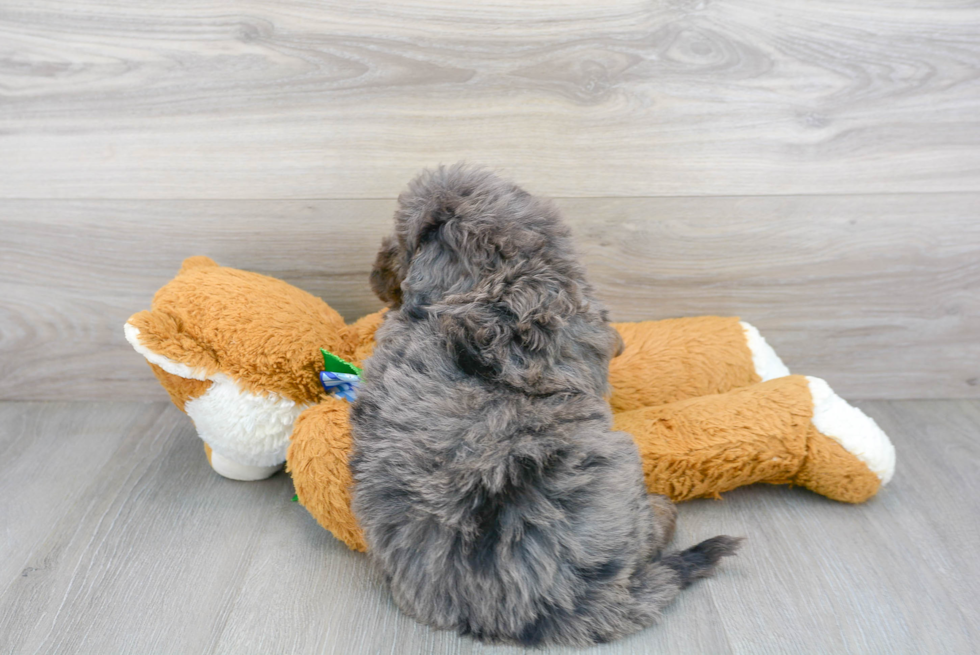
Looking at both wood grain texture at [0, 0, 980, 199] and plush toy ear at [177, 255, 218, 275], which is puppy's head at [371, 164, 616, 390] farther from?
plush toy ear at [177, 255, 218, 275]

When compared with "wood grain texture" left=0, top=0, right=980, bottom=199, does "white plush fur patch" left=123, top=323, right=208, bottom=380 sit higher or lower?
lower

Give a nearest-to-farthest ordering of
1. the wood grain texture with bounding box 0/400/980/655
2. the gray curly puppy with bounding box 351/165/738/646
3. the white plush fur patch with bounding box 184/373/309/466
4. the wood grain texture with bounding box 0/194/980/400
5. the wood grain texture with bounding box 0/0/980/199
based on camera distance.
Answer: the gray curly puppy with bounding box 351/165/738/646 < the wood grain texture with bounding box 0/400/980/655 < the white plush fur patch with bounding box 184/373/309/466 < the wood grain texture with bounding box 0/0/980/199 < the wood grain texture with bounding box 0/194/980/400

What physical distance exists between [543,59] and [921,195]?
102 cm

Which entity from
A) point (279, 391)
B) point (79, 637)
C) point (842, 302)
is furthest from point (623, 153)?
point (79, 637)

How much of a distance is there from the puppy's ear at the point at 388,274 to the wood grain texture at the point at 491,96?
40 centimetres

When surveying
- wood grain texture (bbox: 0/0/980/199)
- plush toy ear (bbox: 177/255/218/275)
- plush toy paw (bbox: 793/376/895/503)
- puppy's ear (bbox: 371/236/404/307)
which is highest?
wood grain texture (bbox: 0/0/980/199)

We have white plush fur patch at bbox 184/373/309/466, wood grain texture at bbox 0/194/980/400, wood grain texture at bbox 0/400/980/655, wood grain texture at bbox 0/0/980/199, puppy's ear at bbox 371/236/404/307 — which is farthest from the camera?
wood grain texture at bbox 0/194/980/400

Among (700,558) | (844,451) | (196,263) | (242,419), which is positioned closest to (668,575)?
(700,558)

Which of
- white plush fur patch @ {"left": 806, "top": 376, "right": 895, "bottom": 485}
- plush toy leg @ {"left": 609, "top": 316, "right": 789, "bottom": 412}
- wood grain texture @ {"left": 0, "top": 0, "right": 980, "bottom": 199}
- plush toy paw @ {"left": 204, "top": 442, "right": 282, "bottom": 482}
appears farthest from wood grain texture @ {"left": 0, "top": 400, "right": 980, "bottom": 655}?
wood grain texture @ {"left": 0, "top": 0, "right": 980, "bottom": 199}

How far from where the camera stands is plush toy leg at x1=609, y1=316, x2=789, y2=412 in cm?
164

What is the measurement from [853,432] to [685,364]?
39 centimetres

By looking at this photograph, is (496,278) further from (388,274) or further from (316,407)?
(316,407)

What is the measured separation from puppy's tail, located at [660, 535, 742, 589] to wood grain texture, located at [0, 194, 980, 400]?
2.34 feet

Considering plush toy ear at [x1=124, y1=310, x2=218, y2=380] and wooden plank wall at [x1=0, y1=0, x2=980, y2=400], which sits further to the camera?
wooden plank wall at [x1=0, y1=0, x2=980, y2=400]
